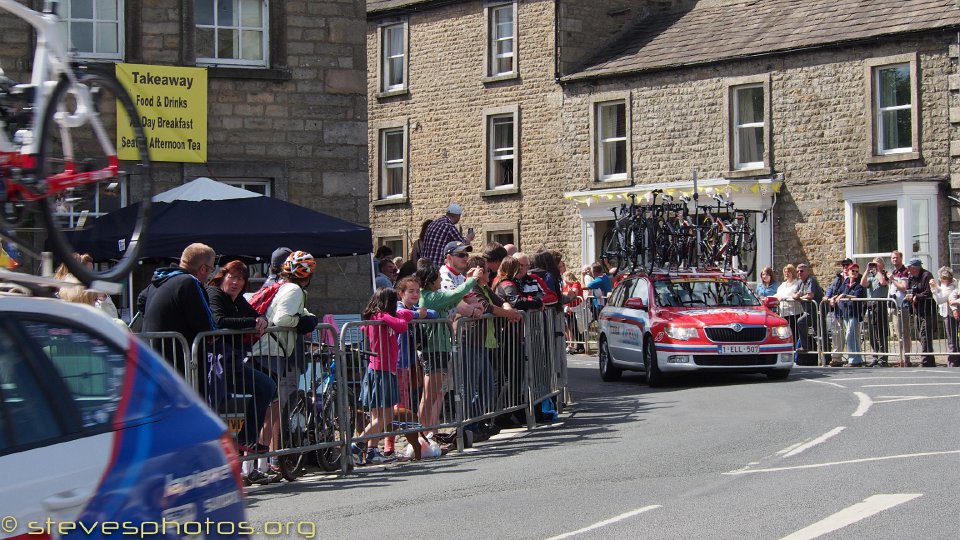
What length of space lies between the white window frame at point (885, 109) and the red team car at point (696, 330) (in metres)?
11.1

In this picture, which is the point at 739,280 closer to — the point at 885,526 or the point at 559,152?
the point at 885,526

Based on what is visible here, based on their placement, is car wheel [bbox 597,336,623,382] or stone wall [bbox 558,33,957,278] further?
stone wall [bbox 558,33,957,278]

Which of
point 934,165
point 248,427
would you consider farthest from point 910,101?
point 248,427

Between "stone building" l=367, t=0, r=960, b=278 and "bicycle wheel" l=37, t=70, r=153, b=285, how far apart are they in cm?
2584

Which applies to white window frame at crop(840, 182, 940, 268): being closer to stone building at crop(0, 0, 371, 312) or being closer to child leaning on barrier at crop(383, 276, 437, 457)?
stone building at crop(0, 0, 371, 312)

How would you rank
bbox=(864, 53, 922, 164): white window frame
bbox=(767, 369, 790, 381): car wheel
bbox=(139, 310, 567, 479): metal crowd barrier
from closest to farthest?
1. bbox=(139, 310, 567, 479): metal crowd barrier
2. bbox=(767, 369, 790, 381): car wheel
3. bbox=(864, 53, 922, 164): white window frame

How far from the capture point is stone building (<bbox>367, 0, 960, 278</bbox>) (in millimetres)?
30500

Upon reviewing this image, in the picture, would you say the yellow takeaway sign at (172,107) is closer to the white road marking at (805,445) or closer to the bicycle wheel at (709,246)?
the bicycle wheel at (709,246)

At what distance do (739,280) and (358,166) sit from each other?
5.97 metres

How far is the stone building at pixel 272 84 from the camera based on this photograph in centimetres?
1928

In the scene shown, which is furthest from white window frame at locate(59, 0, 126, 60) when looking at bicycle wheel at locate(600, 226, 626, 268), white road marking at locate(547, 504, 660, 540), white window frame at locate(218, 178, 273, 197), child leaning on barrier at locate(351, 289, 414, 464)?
white road marking at locate(547, 504, 660, 540)

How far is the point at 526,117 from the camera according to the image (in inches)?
1522

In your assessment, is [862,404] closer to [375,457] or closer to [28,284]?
[375,457]

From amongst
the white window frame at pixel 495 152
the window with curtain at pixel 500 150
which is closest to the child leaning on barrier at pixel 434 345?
the white window frame at pixel 495 152
